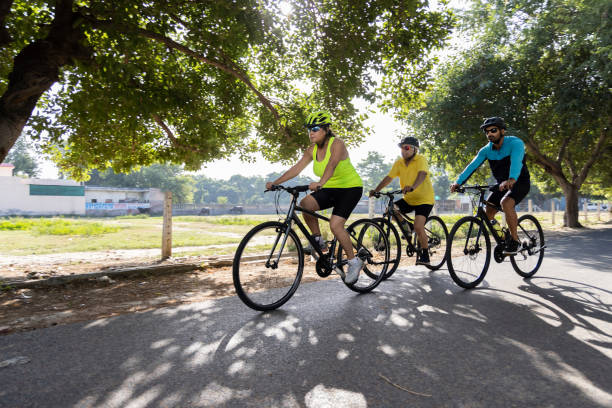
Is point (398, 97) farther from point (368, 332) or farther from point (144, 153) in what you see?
point (368, 332)

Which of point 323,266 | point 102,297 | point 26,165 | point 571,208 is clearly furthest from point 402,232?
point 26,165

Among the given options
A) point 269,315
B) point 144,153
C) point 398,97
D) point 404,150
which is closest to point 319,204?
point 269,315

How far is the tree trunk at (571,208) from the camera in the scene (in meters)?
18.0

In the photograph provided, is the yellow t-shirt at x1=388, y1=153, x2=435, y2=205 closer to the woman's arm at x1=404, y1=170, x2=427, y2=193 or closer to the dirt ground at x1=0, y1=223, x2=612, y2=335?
the woman's arm at x1=404, y1=170, x2=427, y2=193

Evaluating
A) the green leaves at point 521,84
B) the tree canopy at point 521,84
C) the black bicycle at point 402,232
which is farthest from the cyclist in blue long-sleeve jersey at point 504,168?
the green leaves at point 521,84

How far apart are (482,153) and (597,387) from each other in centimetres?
372

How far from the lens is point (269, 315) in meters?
3.69

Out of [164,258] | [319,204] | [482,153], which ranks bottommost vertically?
[164,258]

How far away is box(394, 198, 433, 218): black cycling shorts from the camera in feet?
18.9

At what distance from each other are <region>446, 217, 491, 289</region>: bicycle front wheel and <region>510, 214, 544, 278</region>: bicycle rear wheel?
695 mm

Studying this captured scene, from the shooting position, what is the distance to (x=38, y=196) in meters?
37.8

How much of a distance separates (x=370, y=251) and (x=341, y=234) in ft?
2.75

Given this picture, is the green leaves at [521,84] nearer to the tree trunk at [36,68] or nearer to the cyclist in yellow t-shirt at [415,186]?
the cyclist in yellow t-shirt at [415,186]

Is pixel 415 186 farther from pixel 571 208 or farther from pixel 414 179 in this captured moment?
pixel 571 208
